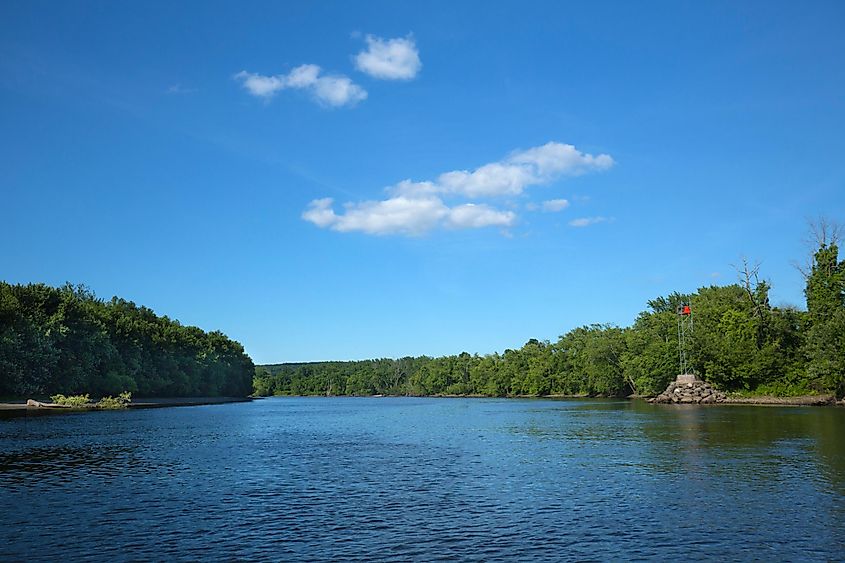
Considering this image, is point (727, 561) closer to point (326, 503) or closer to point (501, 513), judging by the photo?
point (501, 513)

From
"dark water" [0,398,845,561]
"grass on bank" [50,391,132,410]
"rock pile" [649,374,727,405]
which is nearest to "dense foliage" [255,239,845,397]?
"rock pile" [649,374,727,405]

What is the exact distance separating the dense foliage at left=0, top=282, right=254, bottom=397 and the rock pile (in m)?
113

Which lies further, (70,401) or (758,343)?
(758,343)

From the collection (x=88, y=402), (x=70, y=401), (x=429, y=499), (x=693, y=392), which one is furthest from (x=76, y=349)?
(x=693, y=392)

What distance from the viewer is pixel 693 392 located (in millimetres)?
134875

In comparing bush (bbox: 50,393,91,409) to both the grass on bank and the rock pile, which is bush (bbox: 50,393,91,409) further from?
the rock pile

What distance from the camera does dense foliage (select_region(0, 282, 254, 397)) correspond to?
105 metres

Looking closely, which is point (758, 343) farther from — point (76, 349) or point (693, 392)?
point (76, 349)

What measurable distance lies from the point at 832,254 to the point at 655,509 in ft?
364

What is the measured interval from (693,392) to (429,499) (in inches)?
4655

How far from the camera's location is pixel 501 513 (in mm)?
27594

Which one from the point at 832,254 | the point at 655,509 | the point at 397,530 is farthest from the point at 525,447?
the point at 832,254

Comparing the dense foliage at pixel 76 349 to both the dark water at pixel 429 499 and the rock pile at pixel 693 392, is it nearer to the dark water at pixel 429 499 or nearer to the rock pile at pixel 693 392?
the dark water at pixel 429 499

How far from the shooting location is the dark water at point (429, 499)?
2236cm
